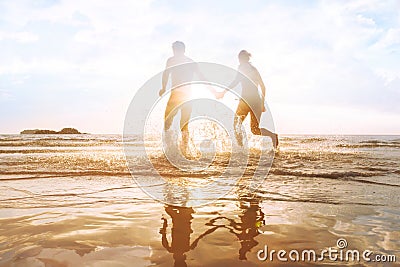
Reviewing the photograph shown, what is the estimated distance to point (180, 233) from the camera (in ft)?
7.41

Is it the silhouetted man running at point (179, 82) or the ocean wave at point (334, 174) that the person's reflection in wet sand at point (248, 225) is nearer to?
the ocean wave at point (334, 174)

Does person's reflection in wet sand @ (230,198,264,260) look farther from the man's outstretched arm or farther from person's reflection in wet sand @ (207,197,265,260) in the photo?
the man's outstretched arm

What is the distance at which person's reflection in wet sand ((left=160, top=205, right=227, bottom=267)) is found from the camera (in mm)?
1902

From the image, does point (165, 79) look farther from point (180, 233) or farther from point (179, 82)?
point (180, 233)

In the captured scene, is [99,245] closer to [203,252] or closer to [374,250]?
[203,252]

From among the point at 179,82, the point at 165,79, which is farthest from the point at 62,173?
the point at 179,82

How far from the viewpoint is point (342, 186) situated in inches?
165

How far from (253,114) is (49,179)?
575 cm

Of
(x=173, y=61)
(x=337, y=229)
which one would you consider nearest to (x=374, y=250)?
(x=337, y=229)

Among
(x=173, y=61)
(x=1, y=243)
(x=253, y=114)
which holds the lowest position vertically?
(x=1, y=243)
